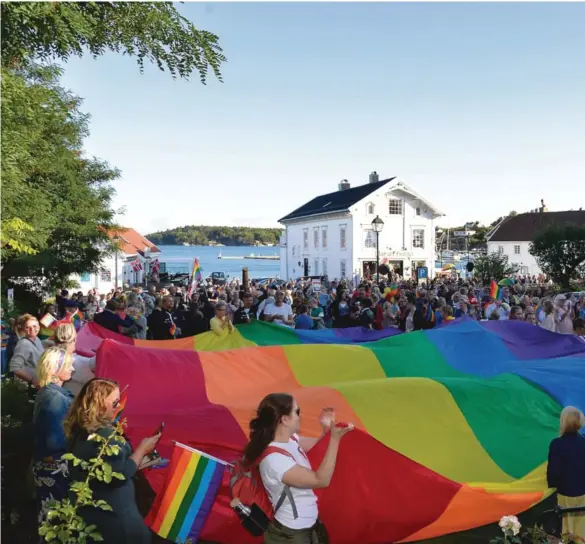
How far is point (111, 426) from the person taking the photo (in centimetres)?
363

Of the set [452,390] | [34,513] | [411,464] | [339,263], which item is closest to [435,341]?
[452,390]

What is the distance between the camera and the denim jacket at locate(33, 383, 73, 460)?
448cm

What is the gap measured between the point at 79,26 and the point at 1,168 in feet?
4.24

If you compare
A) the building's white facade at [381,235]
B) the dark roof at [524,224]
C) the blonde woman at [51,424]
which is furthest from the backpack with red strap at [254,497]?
the dark roof at [524,224]

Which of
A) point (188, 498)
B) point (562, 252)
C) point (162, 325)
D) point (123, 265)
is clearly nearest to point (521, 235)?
point (562, 252)

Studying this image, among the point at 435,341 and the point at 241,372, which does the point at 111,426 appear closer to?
the point at 241,372

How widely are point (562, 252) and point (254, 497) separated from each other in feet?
118

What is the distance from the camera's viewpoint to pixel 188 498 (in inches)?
166

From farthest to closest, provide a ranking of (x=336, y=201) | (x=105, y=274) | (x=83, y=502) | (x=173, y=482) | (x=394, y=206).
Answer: (x=336, y=201) < (x=394, y=206) < (x=105, y=274) < (x=173, y=482) < (x=83, y=502)

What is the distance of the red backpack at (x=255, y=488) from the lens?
12.0ft

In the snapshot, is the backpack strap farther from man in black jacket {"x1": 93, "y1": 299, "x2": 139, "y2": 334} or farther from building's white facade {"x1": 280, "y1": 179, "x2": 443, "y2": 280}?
building's white facade {"x1": 280, "y1": 179, "x2": 443, "y2": 280}

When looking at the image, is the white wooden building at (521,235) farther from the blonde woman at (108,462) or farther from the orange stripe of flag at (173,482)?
the blonde woman at (108,462)

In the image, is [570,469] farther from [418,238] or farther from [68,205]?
[418,238]

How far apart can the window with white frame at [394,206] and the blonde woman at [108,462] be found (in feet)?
153
